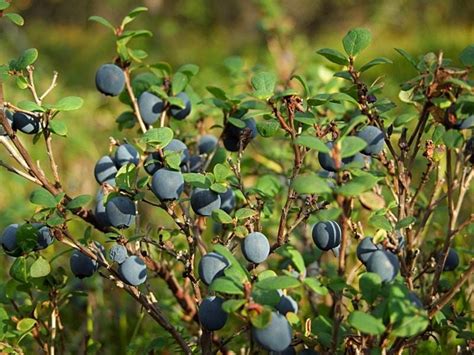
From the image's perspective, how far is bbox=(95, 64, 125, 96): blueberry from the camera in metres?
1.18

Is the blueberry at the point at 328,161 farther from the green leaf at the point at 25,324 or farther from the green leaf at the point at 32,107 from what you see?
the green leaf at the point at 25,324

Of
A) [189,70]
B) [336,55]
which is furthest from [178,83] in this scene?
[336,55]

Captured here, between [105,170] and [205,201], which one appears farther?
[105,170]

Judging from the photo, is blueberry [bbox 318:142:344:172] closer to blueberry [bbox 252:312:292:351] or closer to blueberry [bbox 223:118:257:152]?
blueberry [bbox 252:312:292:351]

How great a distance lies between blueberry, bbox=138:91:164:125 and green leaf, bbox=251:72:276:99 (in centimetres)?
25

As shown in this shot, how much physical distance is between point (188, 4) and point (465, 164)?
10.1 metres

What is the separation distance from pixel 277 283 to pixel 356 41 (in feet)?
1.28

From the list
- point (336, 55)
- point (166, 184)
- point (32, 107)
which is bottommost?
point (166, 184)

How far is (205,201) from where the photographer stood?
1021 mm

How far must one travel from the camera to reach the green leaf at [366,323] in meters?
0.76

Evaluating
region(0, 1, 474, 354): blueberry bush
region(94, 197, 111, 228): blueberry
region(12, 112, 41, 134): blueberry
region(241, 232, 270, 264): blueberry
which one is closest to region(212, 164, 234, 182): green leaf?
region(0, 1, 474, 354): blueberry bush

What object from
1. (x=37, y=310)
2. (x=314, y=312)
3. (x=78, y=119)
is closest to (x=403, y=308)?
(x=314, y=312)

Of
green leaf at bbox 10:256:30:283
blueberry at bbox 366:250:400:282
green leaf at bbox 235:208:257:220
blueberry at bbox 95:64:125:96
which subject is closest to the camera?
blueberry at bbox 366:250:400:282

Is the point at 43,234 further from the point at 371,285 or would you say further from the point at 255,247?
the point at 371,285
